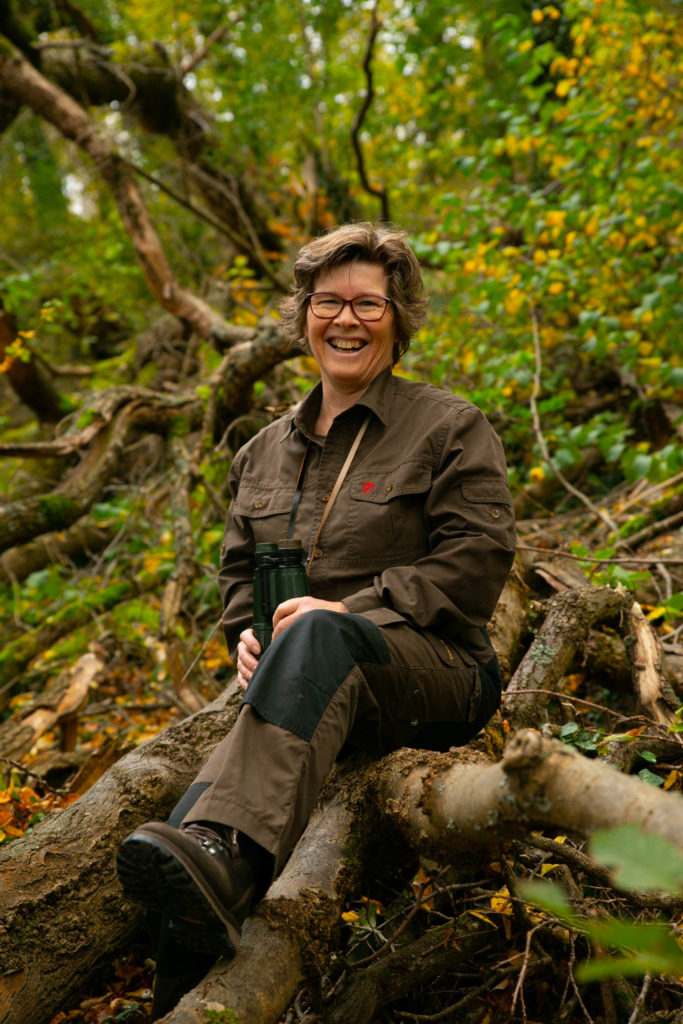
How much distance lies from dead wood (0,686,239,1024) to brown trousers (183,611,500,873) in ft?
2.33

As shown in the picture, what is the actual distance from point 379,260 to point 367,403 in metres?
0.55

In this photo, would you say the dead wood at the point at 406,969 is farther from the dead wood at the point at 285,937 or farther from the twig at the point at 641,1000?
the twig at the point at 641,1000

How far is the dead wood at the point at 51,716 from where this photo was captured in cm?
396

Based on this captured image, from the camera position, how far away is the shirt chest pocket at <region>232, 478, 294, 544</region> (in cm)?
259

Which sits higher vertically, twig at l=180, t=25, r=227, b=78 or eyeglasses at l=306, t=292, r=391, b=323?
twig at l=180, t=25, r=227, b=78

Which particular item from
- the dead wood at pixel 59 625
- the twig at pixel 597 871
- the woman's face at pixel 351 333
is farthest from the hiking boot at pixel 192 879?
the dead wood at pixel 59 625

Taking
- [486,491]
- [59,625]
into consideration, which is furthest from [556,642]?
[59,625]

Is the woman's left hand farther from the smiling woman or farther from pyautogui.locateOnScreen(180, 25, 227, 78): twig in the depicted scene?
pyautogui.locateOnScreen(180, 25, 227, 78): twig

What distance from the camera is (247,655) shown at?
2363mm

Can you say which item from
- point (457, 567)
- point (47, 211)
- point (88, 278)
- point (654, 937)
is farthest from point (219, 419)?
point (47, 211)

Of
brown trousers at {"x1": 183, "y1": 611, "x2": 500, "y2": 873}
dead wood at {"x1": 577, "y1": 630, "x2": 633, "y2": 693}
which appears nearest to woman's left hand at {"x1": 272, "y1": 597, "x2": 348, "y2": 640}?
brown trousers at {"x1": 183, "y1": 611, "x2": 500, "y2": 873}

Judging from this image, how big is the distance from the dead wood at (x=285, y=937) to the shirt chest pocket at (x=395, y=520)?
78 centimetres

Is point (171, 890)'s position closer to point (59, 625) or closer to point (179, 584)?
point (179, 584)

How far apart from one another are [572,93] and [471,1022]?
5.65 meters
